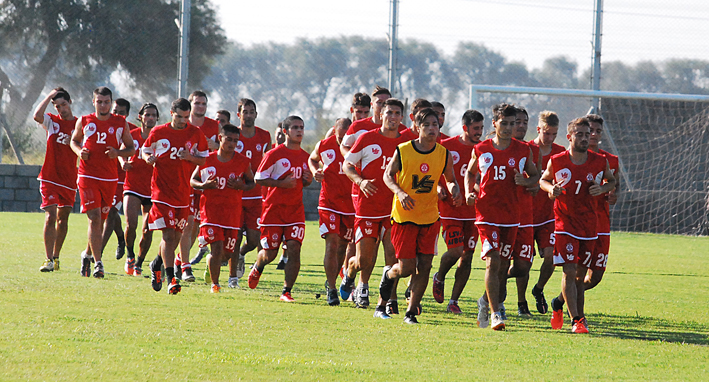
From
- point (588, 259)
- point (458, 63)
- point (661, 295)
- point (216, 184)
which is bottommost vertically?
point (661, 295)

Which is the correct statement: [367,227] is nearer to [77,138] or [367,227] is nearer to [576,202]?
[576,202]

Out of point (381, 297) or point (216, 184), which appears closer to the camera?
point (381, 297)

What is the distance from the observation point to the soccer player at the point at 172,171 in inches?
334

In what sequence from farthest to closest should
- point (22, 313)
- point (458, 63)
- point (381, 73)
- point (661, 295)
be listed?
point (458, 63) < point (381, 73) < point (661, 295) < point (22, 313)

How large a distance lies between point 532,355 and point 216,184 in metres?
4.20

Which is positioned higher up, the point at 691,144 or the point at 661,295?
the point at 691,144

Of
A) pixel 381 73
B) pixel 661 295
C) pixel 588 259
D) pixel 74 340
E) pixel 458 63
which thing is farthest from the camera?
pixel 458 63

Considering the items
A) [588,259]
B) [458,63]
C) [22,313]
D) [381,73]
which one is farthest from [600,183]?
[458,63]

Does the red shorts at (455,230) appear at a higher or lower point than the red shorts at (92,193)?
lower

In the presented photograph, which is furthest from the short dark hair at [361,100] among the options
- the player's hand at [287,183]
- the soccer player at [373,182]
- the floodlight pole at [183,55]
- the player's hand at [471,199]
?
the floodlight pole at [183,55]

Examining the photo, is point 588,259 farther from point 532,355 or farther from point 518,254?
point 532,355

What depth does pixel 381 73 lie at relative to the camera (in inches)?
736

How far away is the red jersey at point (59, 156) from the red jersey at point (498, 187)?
518 cm

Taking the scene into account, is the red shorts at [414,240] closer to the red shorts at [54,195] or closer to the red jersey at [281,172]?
the red jersey at [281,172]
